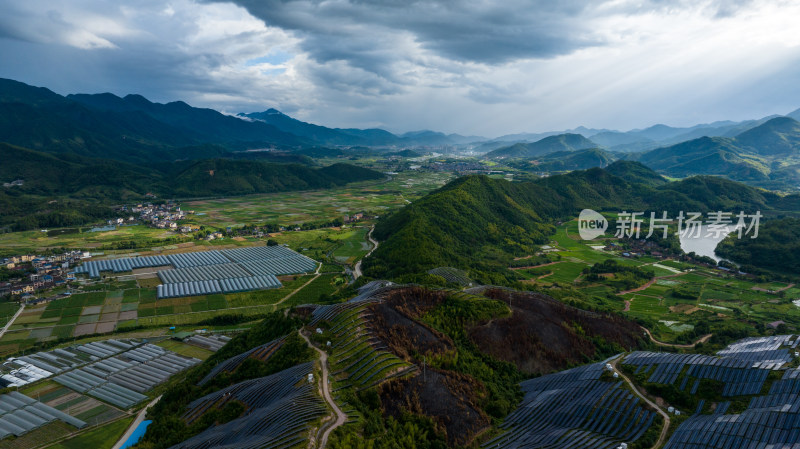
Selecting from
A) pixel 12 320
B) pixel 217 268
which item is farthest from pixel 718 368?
pixel 12 320

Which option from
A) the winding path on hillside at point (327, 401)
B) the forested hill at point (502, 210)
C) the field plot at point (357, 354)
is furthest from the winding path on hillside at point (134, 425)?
the forested hill at point (502, 210)

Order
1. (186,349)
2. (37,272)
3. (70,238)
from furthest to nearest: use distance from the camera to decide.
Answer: (70,238) < (37,272) < (186,349)

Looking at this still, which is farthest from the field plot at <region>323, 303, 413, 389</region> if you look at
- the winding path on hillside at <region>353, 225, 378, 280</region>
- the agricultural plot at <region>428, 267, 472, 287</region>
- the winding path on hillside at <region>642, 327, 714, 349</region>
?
the winding path on hillside at <region>642, 327, 714, 349</region>

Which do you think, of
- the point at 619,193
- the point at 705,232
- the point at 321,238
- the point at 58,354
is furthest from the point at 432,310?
the point at 619,193

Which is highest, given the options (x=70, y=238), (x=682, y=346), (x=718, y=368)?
(x=718, y=368)

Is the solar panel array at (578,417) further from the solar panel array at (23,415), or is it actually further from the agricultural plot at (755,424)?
the solar panel array at (23,415)

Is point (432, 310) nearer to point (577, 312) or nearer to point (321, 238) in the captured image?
point (577, 312)

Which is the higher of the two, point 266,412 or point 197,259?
point 266,412

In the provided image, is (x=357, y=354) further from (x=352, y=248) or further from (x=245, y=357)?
(x=352, y=248)
